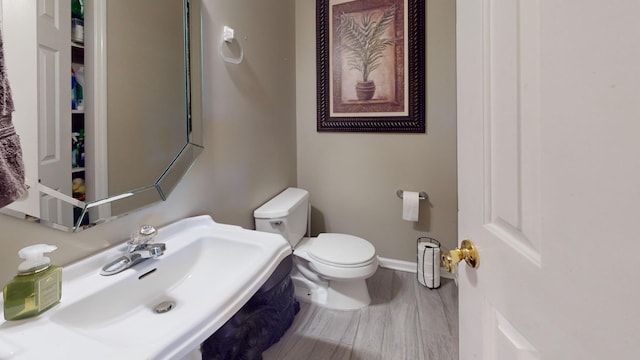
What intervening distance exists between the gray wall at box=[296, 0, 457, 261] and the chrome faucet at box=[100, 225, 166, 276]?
5.41 feet

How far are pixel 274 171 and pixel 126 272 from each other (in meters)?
1.28

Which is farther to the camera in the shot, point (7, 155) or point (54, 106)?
point (54, 106)

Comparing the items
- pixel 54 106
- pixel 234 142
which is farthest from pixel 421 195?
pixel 54 106

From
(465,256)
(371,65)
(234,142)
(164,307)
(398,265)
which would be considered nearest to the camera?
(465,256)

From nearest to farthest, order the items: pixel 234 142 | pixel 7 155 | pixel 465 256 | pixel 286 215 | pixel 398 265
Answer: pixel 7 155
pixel 465 256
pixel 234 142
pixel 286 215
pixel 398 265

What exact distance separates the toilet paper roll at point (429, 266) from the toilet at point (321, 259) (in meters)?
0.49

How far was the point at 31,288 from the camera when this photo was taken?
24.7 inches

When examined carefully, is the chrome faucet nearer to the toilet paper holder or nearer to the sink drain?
the sink drain

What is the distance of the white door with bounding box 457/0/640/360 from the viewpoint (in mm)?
276

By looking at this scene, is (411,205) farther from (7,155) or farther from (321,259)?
(7,155)

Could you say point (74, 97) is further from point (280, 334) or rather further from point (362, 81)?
point (362, 81)

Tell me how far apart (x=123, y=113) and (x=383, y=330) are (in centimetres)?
168

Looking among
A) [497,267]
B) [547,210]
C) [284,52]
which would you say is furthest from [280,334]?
[284,52]

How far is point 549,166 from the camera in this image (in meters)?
0.38
